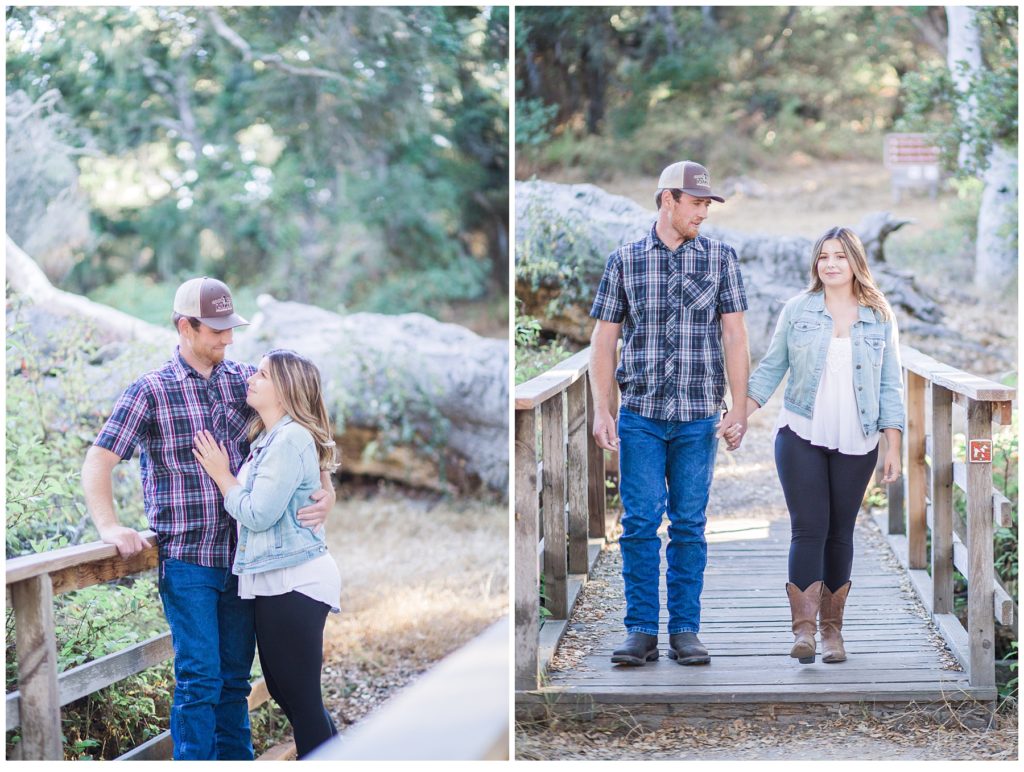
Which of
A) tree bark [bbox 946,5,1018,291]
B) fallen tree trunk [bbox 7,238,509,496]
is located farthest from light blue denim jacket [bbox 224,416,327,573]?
tree bark [bbox 946,5,1018,291]

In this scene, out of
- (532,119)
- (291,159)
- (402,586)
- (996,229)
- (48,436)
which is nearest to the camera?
(48,436)

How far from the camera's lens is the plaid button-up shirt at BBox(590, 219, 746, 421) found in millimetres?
3057

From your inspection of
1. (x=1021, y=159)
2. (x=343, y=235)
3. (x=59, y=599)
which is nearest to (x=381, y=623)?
(x=59, y=599)

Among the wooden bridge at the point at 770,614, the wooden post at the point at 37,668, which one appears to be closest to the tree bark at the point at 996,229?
the wooden bridge at the point at 770,614

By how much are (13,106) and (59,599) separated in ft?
10.2

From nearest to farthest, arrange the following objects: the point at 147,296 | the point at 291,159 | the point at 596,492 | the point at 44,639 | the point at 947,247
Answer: the point at 44,639, the point at 596,492, the point at 947,247, the point at 147,296, the point at 291,159

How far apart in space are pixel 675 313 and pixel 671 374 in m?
0.18

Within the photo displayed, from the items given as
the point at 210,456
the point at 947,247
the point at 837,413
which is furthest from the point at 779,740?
the point at 947,247

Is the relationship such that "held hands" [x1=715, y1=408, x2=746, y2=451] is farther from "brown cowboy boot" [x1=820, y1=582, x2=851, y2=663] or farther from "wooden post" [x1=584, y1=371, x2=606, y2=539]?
"wooden post" [x1=584, y1=371, x2=606, y2=539]

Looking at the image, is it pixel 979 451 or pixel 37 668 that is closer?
pixel 37 668

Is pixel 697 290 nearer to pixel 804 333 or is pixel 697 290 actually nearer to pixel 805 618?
pixel 804 333

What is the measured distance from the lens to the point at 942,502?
138 inches

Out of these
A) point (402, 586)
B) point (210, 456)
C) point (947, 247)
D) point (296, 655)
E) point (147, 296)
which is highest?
point (947, 247)

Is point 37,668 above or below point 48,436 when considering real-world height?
below
